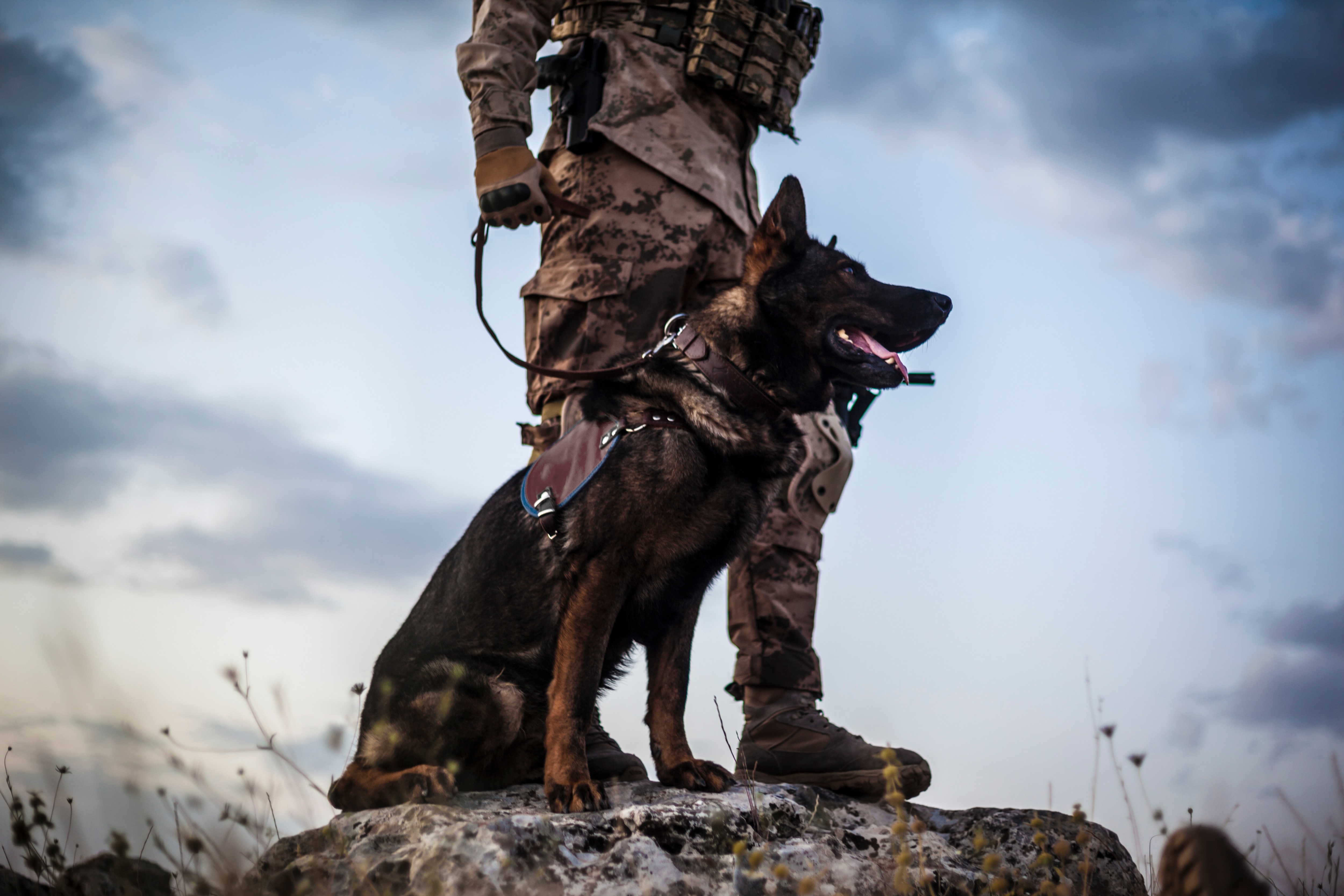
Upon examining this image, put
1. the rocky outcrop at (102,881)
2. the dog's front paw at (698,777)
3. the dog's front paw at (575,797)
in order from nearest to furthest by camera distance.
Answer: the dog's front paw at (575,797) < the dog's front paw at (698,777) < the rocky outcrop at (102,881)

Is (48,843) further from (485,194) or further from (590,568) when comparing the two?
(485,194)

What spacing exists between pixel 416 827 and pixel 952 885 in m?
1.65

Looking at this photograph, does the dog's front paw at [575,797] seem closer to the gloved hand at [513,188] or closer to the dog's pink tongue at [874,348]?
the dog's pink tongue at [874,348]

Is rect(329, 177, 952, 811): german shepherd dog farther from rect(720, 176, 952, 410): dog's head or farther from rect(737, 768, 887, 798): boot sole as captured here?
rect(737, 768, 887, 798): boot sole

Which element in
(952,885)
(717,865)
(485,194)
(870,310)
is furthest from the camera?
(485,194)

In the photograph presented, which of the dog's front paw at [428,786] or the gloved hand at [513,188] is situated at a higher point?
the gloved hand at [513,188]

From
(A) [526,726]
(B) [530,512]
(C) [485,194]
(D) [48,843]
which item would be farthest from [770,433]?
(D) [48,843]

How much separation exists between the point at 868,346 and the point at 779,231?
0.55m

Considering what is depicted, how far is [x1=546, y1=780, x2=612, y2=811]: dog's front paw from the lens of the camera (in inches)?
114

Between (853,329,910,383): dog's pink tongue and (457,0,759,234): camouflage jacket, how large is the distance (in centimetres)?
106

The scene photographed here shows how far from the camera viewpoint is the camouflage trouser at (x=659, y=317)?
157 inches

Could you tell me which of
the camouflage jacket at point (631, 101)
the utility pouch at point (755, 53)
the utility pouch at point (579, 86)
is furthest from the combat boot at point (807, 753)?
the utility pouch at point (755, 53)

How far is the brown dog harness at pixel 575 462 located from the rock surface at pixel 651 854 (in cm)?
95

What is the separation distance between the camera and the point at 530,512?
3.33m
